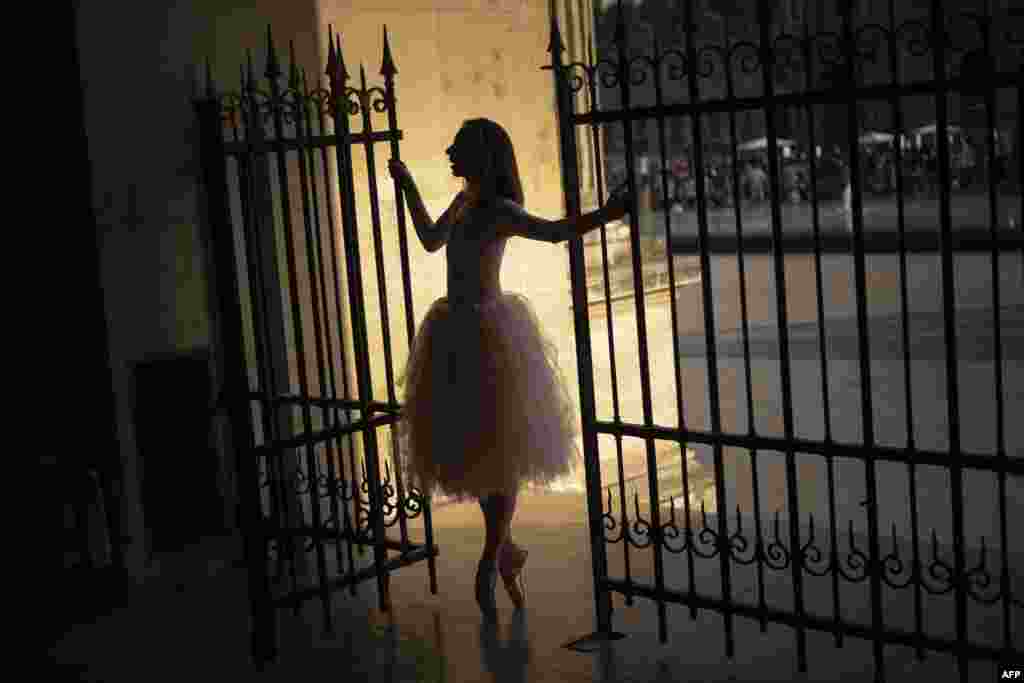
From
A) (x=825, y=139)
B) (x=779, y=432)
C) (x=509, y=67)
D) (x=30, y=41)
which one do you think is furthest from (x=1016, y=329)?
(x=825, y=139)

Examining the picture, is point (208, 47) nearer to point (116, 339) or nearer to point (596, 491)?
point (116, 339)

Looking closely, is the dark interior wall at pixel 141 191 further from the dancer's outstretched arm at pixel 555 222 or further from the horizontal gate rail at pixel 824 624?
the horizontal gate rail at pixel 824 624

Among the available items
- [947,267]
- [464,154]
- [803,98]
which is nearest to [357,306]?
[464,154]

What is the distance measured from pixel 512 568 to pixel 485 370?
0.89 metres

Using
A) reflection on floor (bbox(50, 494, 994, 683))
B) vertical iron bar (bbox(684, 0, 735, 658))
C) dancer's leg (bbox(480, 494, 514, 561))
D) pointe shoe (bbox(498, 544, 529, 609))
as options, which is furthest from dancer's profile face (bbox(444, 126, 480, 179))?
reflection on floor (bbox(50, 494, 994, 683))

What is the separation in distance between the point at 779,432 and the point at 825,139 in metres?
19.8

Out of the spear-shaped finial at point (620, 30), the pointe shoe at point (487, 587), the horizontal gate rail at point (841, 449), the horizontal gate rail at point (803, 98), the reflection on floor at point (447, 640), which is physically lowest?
the reflection on floor at point (447, 640)

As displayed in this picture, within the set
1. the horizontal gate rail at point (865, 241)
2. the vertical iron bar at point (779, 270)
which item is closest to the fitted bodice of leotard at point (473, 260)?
the vertical iron bar at point (779, 270)

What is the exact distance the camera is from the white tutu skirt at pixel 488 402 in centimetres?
511

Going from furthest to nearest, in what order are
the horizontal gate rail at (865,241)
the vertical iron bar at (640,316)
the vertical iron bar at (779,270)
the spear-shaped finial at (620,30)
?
the horizontal gate rail at (865,241)
the vertical iron bar at (640,316)
the spear-shaped finial at (620,30)
the vertical iron bar at (779,270)

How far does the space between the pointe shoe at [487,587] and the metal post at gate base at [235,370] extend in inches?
33.1

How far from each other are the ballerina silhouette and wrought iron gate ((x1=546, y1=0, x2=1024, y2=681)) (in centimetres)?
26

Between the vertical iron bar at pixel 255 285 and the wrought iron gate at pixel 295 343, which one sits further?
the vertical iron bar at pixel 255 285

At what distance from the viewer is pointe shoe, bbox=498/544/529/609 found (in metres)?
5.41
